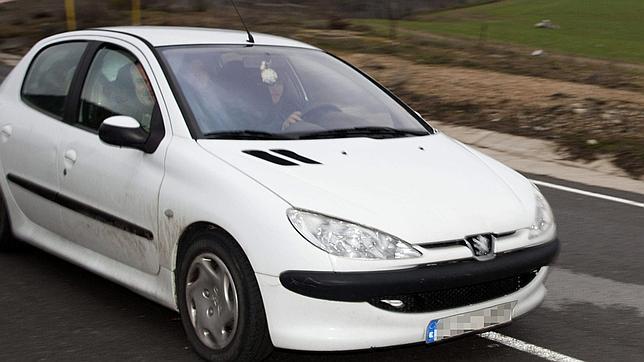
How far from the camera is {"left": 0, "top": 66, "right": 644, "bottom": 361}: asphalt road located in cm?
479

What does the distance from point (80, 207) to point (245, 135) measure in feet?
3.41

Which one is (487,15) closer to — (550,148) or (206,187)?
(550,148)

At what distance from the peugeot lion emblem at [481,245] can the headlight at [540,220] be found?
31cm

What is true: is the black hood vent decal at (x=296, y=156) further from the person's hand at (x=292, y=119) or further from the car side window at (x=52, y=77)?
the car side window at (x=52, y=77)

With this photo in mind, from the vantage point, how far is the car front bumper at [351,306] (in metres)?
4.13

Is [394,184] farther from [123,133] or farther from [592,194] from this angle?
[592,194]

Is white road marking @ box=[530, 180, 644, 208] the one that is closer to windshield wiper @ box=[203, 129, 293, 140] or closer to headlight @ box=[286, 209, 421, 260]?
windshield wiper @ box=[203, 129, 293, 140]

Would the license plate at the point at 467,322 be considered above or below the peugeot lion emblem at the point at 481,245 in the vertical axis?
below

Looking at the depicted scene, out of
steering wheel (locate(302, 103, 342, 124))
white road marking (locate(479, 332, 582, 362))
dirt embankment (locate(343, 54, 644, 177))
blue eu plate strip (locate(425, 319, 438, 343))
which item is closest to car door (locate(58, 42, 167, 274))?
steering wheel (locate(302, 103, 342, 124))

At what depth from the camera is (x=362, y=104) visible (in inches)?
227

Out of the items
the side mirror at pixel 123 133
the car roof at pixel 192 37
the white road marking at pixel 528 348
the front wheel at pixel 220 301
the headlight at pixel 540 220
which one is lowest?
the white road marking at pixel 528 348

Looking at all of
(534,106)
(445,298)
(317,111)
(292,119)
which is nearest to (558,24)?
(534,106)

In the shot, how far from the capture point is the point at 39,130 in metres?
5.84

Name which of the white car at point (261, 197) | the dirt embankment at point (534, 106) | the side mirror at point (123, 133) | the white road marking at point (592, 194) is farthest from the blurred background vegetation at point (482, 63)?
the side mirror at point (123, 133)
